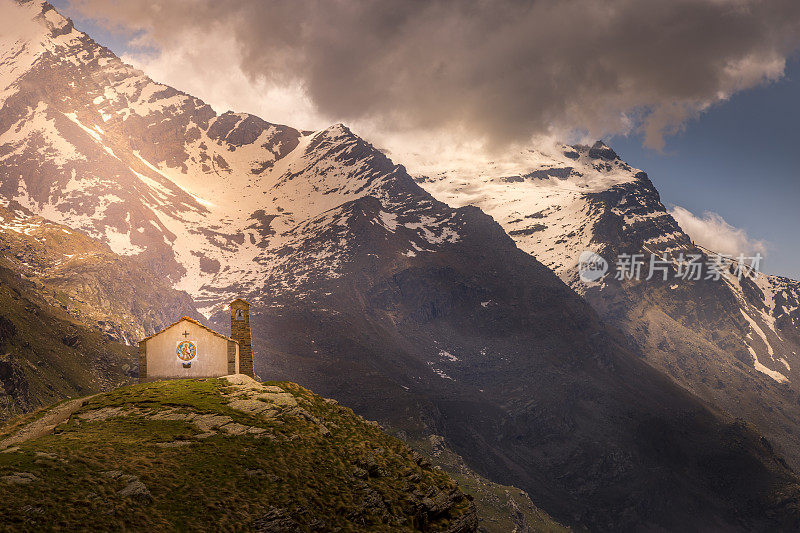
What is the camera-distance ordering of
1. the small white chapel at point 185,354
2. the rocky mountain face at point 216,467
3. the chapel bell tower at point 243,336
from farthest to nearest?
the chapel bell tower at point 243,336 → the small white chapel at point 185,354 → the rocky mountain face at point 216,467

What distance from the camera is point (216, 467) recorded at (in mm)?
42656

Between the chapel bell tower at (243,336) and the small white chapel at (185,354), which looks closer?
the small white chapel at (185,354)

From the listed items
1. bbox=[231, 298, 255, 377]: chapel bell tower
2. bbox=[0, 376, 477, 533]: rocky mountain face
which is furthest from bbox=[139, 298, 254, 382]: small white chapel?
bbox=[0, 376, 477, 533]: rocky mountain face

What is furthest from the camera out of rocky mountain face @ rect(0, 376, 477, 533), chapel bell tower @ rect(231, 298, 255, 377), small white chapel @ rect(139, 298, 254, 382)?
chapel bell tower @ rect(231, 298, 255, 377)

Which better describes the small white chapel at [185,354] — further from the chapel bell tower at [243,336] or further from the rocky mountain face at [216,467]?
the rocky mountain face at [216,467]

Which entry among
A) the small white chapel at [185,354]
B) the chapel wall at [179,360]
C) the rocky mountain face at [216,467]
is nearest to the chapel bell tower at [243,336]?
the small white chapel at [185,354]

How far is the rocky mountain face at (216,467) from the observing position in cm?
3528

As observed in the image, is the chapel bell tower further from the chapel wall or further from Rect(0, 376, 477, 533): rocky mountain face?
Rect(0, 376, 477, 533): rocky mountain face

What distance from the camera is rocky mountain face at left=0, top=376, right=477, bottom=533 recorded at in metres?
35.3

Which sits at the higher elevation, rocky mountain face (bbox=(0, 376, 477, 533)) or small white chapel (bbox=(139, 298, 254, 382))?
small white chapel (bbox=(139, 298, 254, 382))

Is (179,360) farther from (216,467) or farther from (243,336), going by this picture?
(216,467)

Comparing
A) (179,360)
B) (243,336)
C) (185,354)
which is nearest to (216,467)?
(185,354)

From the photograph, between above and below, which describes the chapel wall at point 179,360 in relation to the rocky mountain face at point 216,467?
above

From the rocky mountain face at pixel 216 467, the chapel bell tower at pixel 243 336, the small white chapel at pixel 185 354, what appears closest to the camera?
the rocky mountain face at pixel 216 467
